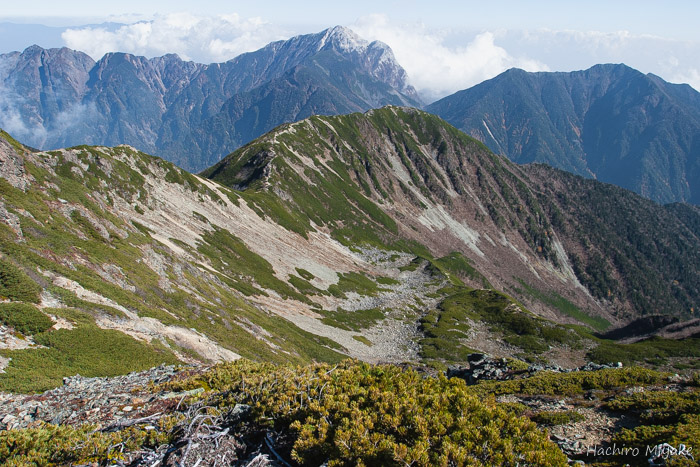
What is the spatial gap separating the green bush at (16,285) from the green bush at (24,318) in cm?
139

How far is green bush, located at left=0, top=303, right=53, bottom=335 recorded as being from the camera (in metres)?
24.7

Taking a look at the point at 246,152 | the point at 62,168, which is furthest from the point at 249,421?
the point at 246,152

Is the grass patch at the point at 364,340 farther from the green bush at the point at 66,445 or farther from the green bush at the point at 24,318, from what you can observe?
the green bush at the point at 66,445

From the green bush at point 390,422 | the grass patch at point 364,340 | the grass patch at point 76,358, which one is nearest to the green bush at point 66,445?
the green bush at point 390,422

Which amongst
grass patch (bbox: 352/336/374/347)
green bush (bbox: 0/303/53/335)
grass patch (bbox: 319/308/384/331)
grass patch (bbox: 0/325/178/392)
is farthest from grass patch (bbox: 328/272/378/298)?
green bush (bbox: 0/303/53/335)

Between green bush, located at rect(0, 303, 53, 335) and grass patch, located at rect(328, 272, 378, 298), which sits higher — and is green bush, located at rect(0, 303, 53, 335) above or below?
above

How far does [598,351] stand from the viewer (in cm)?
9656

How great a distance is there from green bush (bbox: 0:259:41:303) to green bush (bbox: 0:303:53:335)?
1.39 m

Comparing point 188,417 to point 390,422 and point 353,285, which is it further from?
point 353,285

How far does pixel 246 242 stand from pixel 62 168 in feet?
140

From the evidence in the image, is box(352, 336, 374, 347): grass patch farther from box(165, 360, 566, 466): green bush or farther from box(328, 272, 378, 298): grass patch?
box(165, 360, 566, 466): green bush

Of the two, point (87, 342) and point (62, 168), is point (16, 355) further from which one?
point (62, 168)

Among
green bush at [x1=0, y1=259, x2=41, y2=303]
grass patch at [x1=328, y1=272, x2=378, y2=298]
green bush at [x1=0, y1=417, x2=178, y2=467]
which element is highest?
green bush at [x1=0, y1=417, x2=178, y2=467]

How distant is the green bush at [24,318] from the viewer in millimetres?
24703
